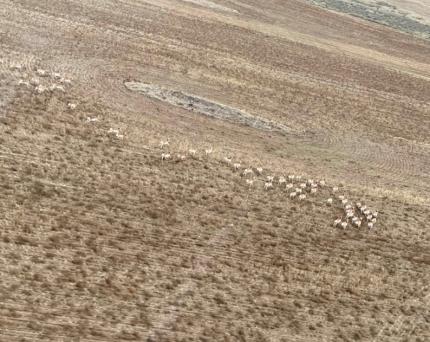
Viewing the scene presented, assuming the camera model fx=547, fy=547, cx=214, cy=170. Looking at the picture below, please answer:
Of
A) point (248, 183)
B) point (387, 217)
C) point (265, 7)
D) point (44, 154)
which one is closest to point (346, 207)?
point (387, 217)

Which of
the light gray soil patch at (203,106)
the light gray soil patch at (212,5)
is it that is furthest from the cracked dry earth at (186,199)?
the light gray soil patch at (212,5)

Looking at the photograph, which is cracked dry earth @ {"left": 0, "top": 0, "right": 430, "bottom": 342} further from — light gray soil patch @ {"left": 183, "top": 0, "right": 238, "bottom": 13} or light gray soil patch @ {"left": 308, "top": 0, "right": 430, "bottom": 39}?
light gray soil patch @ {"left": 308, "top": 0, "right": 430, "bottom": 39}

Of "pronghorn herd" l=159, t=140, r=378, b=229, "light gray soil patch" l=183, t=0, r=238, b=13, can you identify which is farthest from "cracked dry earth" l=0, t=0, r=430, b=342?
"light gray soil patch" l=183, t=0, r=238, b=13

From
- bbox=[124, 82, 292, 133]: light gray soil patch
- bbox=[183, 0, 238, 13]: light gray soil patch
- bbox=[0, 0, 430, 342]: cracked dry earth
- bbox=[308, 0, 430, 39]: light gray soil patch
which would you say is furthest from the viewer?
bbox=[308, 0, 430, 39]: light gray soil patch

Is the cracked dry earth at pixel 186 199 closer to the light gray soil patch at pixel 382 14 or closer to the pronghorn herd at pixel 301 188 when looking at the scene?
the pronghorn herd at pixel 301 188

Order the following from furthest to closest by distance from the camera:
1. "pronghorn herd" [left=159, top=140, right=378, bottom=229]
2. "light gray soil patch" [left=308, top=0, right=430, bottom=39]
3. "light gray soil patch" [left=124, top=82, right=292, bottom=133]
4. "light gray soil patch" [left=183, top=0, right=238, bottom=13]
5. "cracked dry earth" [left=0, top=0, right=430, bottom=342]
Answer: "light gray soil patch" [left=308, top=0, right=430, bottom=39] → "light gray soil patch" [left=183, top=0, right=238, bottom=13] → "light gray soil patch" [left=124, top=82, right=292, bottom=133] → "pronghorn herd" [left=159, top=140, right=378, bottom=229] → "cracked dry earth" [left=0, top=0, right=430, bottom=342]

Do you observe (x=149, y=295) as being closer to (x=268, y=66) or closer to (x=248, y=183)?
(x=248, y=183)

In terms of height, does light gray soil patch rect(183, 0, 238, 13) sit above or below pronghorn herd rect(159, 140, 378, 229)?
above
